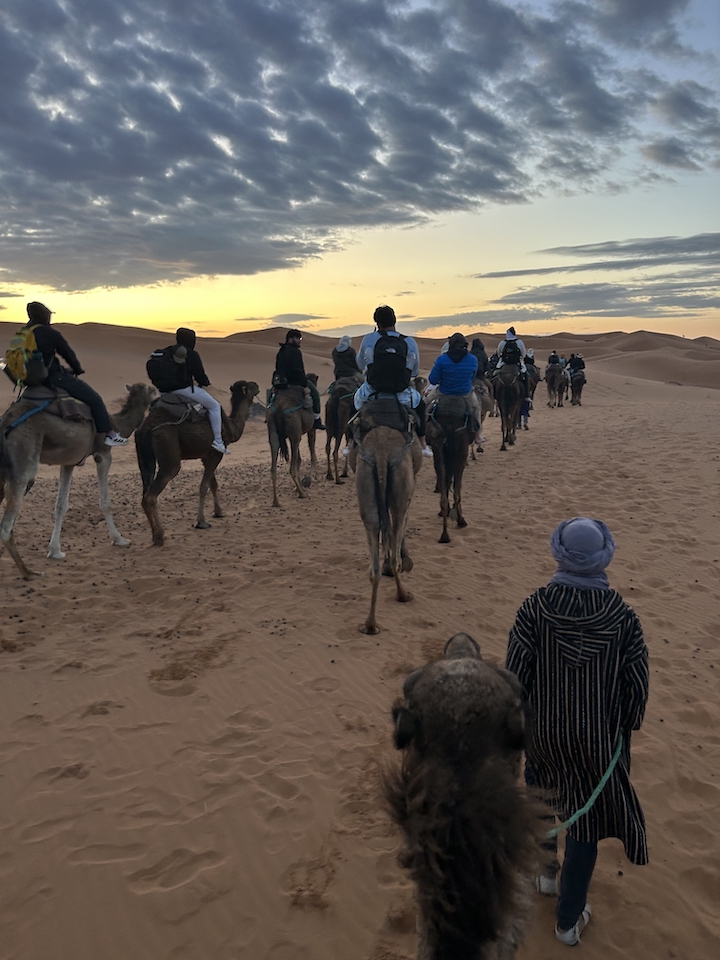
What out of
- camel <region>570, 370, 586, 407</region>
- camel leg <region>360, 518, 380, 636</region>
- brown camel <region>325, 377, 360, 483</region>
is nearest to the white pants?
brown camel <region>325, 377, 360, 483</region>

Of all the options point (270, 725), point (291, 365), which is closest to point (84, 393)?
point (291, 365)

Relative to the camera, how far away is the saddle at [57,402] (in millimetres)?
8008

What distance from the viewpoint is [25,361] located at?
783cm

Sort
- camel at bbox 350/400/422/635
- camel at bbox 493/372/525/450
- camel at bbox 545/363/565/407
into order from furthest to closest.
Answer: camel at bbox 545/363/565/407
camel at bbox 493/372/525/450
camel at bbox 350/400/422/635

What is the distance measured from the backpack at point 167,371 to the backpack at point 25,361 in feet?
4.88

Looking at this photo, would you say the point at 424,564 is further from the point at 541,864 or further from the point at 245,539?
the point at 541,864

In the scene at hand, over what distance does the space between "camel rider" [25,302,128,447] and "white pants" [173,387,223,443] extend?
3.84 feet

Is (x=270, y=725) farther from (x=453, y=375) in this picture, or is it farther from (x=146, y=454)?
(x=453, y=375)

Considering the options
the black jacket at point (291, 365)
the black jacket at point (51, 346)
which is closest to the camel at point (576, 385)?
the black jacket at point (291, 365)

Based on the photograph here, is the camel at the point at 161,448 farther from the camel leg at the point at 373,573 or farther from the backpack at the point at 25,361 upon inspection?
the camel leg at the point at 373,573

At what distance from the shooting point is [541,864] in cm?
177

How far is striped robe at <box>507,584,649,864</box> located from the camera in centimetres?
264

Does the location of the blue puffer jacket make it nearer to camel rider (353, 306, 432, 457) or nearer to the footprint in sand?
camel rider (353, 306, 432, 457)

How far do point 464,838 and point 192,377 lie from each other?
8742 millimetres
